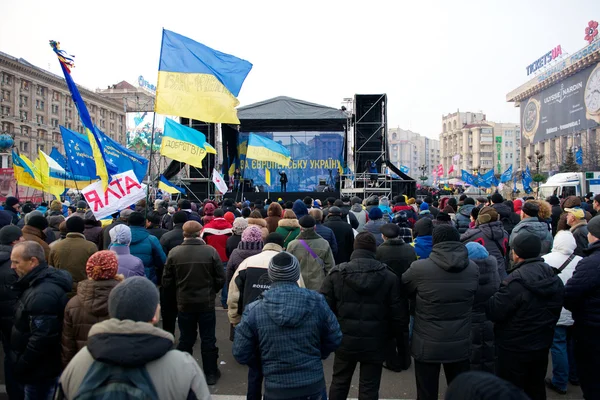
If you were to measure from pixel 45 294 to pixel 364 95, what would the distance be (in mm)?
17283

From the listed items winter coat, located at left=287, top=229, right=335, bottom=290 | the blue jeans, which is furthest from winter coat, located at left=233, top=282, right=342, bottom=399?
the blue jeans

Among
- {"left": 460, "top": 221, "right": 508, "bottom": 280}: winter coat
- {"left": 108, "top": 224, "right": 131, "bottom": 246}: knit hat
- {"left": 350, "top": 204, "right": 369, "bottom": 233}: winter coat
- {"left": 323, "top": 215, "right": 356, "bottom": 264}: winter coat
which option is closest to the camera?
{"left": 108, "top": 224, "right": 131, "bottom": 246}: knit hat

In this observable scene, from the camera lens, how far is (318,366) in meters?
2.70

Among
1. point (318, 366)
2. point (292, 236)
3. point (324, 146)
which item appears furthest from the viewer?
point (324, 146)

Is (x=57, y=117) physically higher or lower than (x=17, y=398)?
higher

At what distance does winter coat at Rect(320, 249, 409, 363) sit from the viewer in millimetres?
3322

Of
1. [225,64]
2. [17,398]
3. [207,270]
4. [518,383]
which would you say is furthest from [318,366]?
[225,64]

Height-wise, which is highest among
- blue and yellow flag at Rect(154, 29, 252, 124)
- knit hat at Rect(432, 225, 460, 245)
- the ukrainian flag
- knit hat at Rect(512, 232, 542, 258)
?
blue and yellow flag at Rect(154, 29, 252, 124)

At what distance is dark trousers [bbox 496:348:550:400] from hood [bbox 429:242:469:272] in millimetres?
782

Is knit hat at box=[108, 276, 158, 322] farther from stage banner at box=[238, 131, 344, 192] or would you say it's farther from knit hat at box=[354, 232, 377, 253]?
stage banner at box=[238, 131, 344, 192]

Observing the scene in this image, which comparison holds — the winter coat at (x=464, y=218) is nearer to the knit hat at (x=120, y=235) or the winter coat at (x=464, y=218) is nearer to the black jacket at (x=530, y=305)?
the black jacket at (x=530, y=305)

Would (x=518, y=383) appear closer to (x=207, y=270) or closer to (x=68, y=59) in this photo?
(x=207, y=270)

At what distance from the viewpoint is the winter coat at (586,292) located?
3.30m

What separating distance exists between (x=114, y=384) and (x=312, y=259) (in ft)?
10.2
